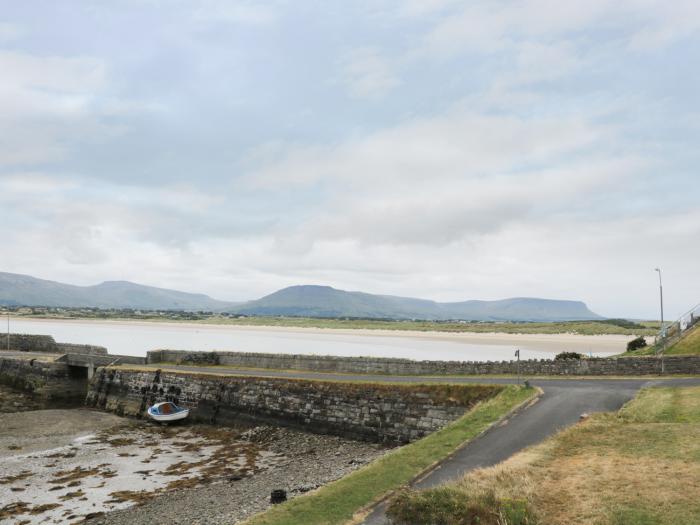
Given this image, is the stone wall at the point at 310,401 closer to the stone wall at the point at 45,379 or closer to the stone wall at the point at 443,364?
the stone wall at the point at 443,364

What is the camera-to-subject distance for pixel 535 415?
20.2 meters

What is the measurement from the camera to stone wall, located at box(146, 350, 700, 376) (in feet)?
91.0

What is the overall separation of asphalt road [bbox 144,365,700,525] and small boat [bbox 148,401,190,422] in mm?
13929

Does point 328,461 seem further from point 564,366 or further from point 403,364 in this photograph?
point 564,366

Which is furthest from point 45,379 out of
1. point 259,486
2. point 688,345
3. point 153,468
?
point 688,345

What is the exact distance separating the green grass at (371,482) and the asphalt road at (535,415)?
604mm

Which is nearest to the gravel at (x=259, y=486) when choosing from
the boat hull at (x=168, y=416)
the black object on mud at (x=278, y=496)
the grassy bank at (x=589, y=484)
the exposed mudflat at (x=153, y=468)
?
the exposed mudflat at (x=153, y=468)

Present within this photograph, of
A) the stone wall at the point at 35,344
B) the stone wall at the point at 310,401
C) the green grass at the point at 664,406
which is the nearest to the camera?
the green grass at the point at 664,406

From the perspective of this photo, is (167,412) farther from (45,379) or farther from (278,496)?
(278,496)

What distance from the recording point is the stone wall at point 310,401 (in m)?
26.2

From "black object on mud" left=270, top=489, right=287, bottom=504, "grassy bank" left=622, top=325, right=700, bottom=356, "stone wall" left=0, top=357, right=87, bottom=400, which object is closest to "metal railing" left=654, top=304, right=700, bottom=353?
"grassy bank" left=622, top=325, right=700, bottom=356

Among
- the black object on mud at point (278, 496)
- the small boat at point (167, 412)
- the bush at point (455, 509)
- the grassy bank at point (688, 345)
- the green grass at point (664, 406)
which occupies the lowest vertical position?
the small boat at point (167, 412)

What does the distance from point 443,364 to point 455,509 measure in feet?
73.7

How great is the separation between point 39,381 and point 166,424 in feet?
66.1
